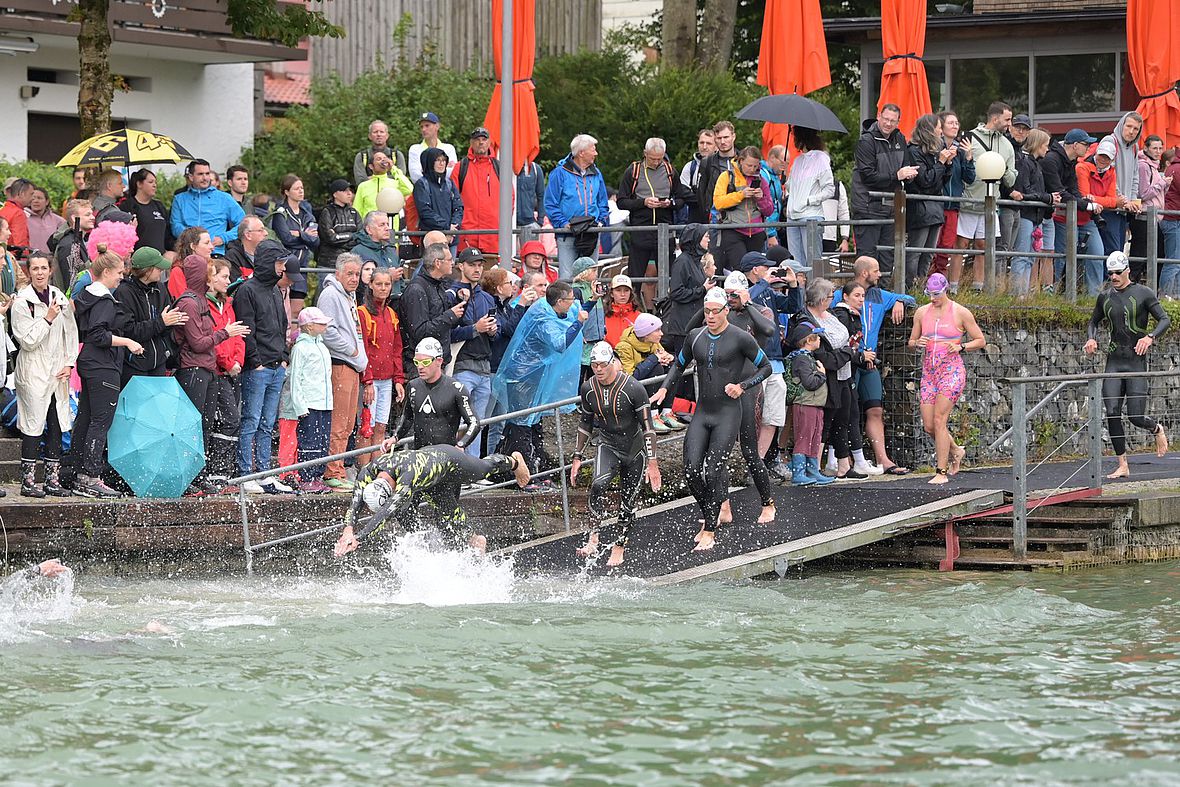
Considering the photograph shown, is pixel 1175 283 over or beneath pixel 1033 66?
beneath

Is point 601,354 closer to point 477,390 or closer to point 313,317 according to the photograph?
point 477,390

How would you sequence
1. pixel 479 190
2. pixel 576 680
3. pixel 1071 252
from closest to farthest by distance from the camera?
1. pixel 576 680
2. pixel 1071 252
3. pixel 479 190

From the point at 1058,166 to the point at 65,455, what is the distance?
1126cm

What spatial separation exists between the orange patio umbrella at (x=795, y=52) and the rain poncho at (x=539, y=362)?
500 cm

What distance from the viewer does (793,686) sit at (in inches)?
444

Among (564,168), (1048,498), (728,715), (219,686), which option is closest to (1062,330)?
(1048,498)

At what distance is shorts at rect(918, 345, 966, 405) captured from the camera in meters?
16.7

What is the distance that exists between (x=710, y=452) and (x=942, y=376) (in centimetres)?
285

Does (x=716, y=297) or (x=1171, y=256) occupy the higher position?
(x=1171, y=256)

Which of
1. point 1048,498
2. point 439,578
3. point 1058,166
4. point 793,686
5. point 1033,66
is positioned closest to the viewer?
point 793,686

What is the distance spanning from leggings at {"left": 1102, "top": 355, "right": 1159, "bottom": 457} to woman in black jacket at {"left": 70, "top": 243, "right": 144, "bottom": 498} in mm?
9571

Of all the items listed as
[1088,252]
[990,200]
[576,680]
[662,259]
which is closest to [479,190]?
[662,259]

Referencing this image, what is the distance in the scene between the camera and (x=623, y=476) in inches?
603

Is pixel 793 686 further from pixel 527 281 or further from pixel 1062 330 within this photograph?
pixel 1062 330
